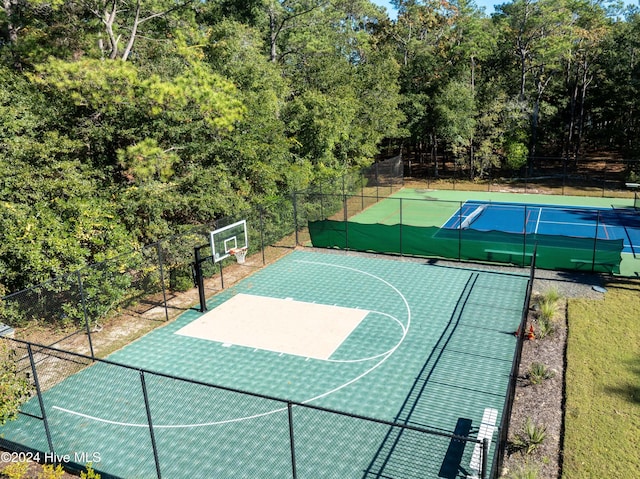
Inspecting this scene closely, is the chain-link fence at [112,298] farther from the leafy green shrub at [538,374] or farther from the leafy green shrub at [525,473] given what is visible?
the leafy green shrub at [525,473]

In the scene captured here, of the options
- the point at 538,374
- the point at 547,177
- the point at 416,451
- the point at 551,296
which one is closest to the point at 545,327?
the point at 551,296

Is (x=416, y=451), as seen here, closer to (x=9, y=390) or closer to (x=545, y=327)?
(x=545, y=327)

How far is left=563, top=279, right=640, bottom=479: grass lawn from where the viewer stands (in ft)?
28.7

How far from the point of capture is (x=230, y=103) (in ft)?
65.0

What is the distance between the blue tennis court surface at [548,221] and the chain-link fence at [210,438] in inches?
622

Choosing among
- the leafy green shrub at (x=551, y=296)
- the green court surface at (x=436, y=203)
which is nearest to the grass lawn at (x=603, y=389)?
the leafy green shrub at (x=551, y=296)

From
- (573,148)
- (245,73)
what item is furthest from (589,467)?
(573,148)

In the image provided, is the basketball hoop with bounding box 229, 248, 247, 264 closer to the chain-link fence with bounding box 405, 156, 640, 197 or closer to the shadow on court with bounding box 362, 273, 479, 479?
the shadow on court with bounding box 362, 273, 479, 479

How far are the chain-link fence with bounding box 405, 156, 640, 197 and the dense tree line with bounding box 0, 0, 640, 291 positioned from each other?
1.21 metres

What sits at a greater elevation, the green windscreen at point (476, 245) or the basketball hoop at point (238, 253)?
the basketball hoop at point (238, 253)

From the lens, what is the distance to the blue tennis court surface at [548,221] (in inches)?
979

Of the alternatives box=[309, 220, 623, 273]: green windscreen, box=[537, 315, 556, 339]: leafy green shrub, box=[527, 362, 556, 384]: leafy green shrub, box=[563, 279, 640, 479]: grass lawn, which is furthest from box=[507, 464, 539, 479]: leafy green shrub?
box=[309, 220, 623, 273]: green windscreen

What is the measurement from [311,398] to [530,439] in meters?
4.45

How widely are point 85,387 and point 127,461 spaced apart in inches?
137
